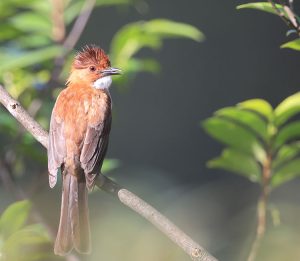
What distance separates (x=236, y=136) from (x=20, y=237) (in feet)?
3.36

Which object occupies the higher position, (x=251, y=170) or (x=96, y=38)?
(x=251, y=170)

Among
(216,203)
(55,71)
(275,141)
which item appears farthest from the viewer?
(216,203)

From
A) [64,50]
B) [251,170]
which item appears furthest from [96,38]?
[251,170]

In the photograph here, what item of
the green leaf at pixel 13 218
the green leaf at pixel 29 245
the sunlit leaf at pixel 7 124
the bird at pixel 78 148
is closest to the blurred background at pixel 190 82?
the bird at pixel 78 148

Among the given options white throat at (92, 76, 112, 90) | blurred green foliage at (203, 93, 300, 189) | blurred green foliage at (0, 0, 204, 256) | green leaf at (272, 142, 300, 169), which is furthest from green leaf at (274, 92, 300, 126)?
white throat at (92, 76, 112, 90)

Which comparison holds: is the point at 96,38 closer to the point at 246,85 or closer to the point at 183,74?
the point at 183,74

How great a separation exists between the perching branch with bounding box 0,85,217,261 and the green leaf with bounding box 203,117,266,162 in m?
0.49

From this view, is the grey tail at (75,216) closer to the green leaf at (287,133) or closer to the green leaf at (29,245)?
the green leaf at (29,245)

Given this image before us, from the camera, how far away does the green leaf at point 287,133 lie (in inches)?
131

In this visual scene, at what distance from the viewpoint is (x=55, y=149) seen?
391 cm

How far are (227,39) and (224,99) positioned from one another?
2.96 ft

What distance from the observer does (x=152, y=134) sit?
912cm

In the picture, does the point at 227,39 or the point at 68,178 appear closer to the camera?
the point at 68,178

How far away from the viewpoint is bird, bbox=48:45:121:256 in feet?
12.4
